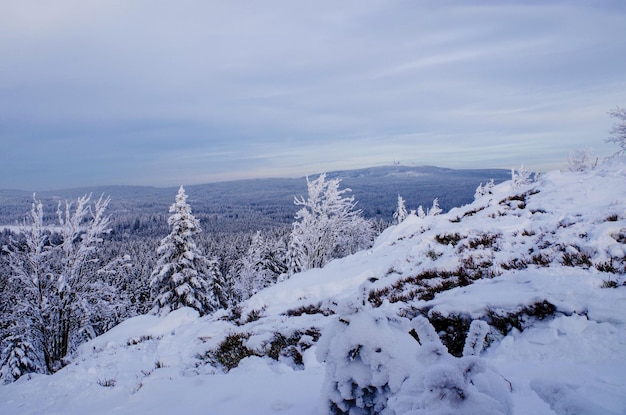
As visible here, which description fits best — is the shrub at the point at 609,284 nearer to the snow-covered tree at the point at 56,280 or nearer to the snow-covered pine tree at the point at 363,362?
the snow-covered pine tree at the point at 363,362

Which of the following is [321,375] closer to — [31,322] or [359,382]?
[359,382]

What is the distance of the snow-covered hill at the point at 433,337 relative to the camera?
1.84 meters

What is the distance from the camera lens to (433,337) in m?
1.55

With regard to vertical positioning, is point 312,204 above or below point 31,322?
above

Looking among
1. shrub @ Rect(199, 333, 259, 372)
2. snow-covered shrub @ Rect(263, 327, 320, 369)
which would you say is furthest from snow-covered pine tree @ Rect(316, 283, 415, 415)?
shrub @ Rect(199, 333, 259, 372)

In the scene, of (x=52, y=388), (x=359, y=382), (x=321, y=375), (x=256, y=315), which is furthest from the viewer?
(x=256, y=315)

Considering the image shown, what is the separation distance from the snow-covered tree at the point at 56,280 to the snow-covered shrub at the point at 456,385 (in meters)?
19.6

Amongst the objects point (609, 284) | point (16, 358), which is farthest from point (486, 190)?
point (16, 358)

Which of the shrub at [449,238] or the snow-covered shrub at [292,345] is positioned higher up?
the shrub at [449,238]

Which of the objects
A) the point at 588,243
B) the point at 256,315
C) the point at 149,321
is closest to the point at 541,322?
the point at 588,243

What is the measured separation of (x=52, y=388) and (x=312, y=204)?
18138 mm

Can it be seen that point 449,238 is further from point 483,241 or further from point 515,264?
point 515,264

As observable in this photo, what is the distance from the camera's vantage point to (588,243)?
6137 mm

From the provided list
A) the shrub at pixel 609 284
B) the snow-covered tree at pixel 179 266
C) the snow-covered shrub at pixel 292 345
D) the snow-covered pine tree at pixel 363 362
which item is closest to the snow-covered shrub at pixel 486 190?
the shrub at pixel 609 284
